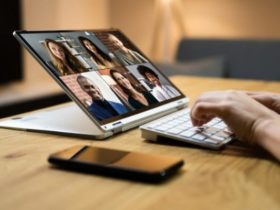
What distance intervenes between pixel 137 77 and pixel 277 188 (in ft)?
1.63

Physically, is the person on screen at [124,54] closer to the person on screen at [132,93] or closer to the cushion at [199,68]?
the person on screen at [132,93]

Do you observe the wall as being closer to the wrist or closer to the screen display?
the wrist

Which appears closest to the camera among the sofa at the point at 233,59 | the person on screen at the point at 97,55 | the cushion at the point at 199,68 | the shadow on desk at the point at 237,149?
A: the shadow on desk at the point at 237,149

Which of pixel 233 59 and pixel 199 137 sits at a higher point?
pixel 199 137

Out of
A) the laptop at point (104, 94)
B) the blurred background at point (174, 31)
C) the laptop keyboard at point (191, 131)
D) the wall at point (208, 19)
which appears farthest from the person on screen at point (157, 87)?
the wall at point (208, 19)

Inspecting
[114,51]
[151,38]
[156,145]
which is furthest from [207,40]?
[156,145]

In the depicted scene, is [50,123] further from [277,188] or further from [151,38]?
[151,38]

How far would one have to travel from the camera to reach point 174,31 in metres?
4.10

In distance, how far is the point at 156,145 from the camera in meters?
0.87

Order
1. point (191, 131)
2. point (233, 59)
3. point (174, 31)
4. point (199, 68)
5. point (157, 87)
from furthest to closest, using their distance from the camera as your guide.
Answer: point (174, 31)
point (233, 59)
point (199, 68)
point (157, 87)
point (191, 131)

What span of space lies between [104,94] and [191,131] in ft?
0.59

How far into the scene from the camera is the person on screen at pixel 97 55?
1.03 meters

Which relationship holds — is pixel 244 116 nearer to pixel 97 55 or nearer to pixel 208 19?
pixel 97 55

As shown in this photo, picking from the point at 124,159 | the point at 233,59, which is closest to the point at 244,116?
the point at 124,159
